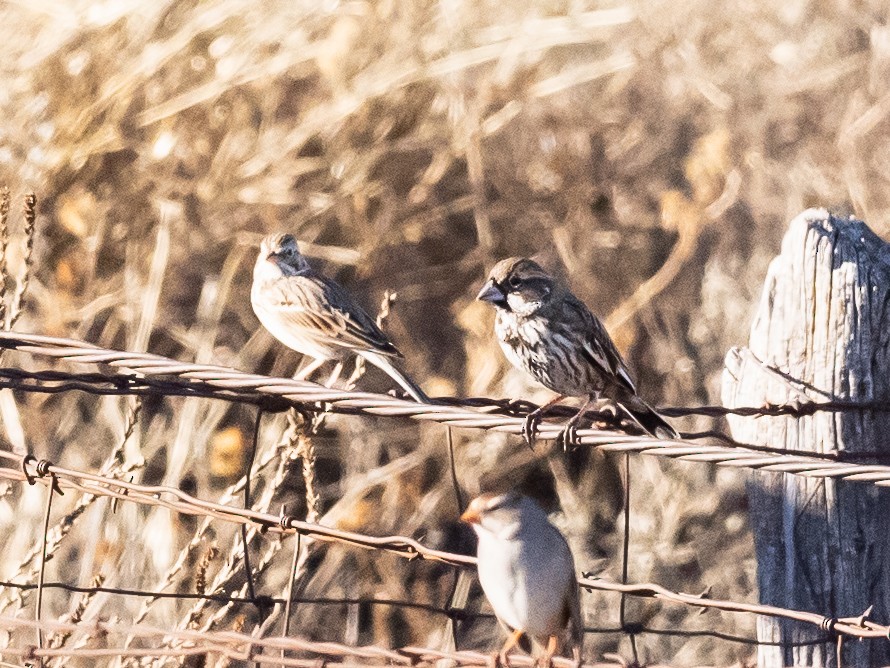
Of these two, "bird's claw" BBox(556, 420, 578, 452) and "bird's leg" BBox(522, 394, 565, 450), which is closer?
"bird's claw" BBox(556, 420, 578, 452)

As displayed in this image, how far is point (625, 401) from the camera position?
4562 millimetres

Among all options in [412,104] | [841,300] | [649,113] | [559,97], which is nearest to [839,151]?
[649,113]

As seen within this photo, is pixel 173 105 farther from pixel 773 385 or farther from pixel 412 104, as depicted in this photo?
pixel 773 385

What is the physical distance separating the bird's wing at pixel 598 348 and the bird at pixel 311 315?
2.84 feet

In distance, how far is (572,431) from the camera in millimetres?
2895

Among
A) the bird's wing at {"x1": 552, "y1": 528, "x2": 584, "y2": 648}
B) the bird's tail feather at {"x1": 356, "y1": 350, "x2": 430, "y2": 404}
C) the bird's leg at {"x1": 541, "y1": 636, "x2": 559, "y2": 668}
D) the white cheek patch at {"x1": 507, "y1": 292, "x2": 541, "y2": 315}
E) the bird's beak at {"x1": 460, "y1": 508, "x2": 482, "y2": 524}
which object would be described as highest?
the white cheek patch at {"x1": 507, "y1": 292, "x2": 541, "y2": 315}

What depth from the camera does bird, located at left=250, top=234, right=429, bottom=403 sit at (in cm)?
558

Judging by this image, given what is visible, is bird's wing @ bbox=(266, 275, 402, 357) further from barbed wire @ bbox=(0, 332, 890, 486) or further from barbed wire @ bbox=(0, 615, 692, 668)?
barbed wire @ bbox=(0, 615, 692, 668)

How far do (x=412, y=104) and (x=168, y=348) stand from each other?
2.04m

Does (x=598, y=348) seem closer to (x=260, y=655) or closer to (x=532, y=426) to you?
(x=532, y=426)

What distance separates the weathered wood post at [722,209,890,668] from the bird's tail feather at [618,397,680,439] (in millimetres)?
811

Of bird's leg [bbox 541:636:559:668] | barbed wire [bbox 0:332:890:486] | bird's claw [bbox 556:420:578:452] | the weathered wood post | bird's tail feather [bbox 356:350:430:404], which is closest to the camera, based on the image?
barbed wire [bbox 0:332:890:486]

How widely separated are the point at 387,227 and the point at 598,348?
125 inches

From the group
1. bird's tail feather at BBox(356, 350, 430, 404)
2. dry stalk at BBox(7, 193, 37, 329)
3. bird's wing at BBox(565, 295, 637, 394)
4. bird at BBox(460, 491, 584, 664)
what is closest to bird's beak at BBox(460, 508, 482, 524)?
bird at BBox(460, 491, 584, 664)
